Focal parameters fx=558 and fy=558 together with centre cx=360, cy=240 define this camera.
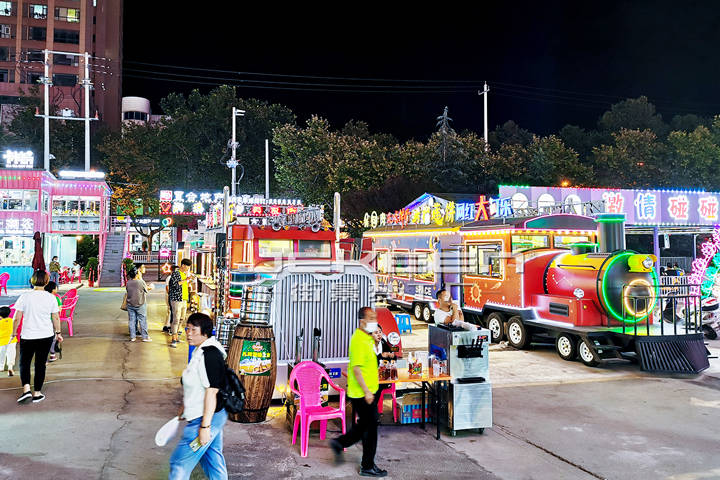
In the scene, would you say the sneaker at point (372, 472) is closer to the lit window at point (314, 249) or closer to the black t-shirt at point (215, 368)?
the black t-shirt at point (215, 368)

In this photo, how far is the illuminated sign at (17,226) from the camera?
83.7ft

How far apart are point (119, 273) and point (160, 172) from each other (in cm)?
2160

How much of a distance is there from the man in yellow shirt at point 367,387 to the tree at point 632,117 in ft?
207

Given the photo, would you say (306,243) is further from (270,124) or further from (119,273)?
(270,124)

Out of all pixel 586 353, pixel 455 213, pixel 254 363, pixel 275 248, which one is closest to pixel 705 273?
pixel 455 213

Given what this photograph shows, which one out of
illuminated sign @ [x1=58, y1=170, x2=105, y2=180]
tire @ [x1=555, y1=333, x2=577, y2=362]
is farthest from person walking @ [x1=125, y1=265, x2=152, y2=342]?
illuminated sign @ [x1=58, y1=170, x2=105, y2=180]

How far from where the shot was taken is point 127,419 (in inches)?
277

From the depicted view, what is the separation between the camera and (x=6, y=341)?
8.99 metres

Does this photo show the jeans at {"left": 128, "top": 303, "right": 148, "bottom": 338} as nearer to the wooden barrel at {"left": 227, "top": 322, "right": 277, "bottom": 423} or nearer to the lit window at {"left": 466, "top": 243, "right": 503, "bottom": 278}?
the wooden barrel at {"left": 227, "top": 322, "right": 277, "bottom": 423}

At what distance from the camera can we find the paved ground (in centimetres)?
564

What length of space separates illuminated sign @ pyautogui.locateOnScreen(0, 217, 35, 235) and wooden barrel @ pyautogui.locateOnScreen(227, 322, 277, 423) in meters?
23.6

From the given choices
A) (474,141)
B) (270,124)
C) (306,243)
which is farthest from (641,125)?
(306,243)

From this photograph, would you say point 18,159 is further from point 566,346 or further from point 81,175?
point 566,346

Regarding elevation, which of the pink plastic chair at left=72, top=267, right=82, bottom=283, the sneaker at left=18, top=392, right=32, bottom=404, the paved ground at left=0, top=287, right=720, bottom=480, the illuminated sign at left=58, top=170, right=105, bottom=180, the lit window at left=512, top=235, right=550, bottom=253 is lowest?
the paved ground at left=0, top=287, right=720, bottom=480
